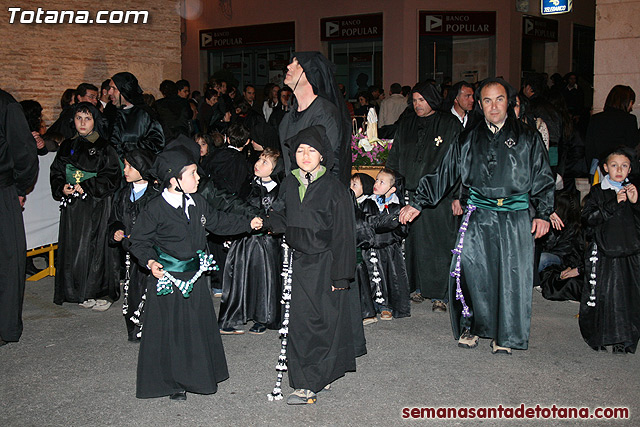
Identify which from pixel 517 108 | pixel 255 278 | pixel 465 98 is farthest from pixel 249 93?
pixel 517 108

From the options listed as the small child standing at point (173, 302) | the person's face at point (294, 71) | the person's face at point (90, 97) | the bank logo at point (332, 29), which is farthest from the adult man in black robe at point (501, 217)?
the bank logo at point (332, 29)

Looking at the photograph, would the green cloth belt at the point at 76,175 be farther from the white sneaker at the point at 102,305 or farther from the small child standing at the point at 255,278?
the small child standing at the point at 255,278

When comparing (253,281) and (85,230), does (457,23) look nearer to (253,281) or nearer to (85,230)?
(85,230)

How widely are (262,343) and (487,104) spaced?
2.88 metres

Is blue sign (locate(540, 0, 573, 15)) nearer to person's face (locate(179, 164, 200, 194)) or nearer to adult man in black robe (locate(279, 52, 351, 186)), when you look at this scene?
adult man in black robe (locate(279, 52, 351, 186))

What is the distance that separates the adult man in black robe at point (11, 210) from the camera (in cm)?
645

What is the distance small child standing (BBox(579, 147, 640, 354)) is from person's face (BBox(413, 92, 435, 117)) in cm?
200

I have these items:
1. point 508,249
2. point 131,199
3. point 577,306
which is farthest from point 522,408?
point 131,199

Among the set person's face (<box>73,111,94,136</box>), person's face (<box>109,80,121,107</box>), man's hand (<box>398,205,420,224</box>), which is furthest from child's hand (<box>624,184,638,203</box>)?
person's face (<box>109,80,121,107</box>)

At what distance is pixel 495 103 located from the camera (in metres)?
6.13

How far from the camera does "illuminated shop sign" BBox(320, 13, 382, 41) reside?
78.9 feet

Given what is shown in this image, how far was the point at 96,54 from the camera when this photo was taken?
16312 millimetres

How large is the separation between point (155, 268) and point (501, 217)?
2941mm

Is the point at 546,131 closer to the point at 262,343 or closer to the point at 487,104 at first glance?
the point at 487,104
